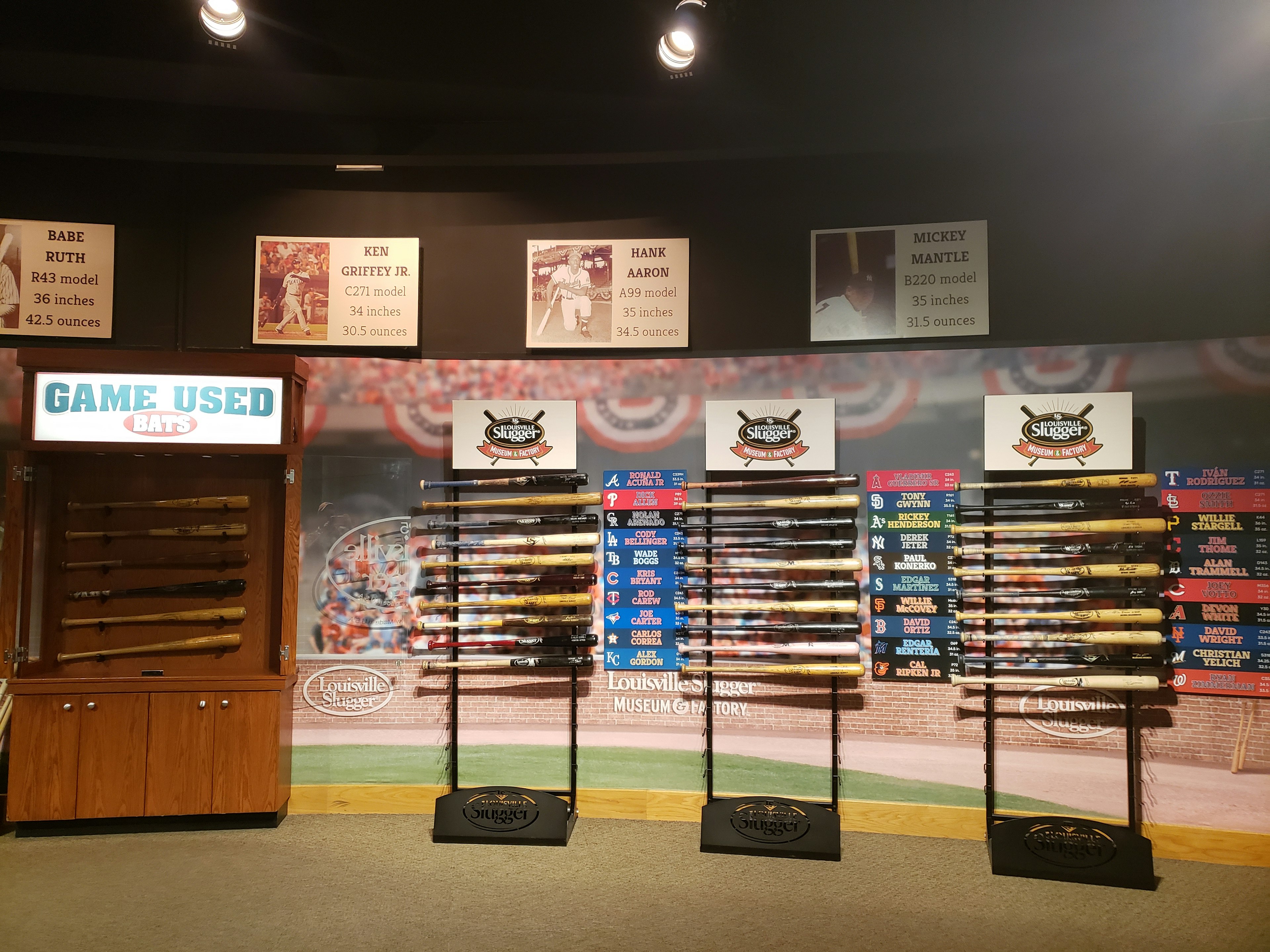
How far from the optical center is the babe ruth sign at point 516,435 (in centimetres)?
453

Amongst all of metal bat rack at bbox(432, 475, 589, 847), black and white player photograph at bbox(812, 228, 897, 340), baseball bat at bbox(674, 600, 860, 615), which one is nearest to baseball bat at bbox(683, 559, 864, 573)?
baseball bat at bbox(674, 600, 860, 615)

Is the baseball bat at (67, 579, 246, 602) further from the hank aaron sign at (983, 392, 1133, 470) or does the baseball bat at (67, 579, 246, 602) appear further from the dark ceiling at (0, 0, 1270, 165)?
the hank aaron sign at (983, 392, 1133, 470)

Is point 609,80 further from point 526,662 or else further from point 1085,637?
point 1085,637

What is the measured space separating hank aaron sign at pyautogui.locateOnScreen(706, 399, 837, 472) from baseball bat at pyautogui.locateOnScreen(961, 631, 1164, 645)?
1.23m

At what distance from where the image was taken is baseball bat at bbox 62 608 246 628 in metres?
4.33

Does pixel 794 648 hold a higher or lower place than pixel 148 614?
lower

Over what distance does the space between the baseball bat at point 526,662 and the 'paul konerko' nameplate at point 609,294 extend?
181cm

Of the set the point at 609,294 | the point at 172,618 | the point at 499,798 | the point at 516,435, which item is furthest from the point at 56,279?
the point at 499,798

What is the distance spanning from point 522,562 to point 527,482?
0.46 meters

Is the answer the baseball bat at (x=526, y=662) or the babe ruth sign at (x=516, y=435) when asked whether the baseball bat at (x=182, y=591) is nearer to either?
the baseball bat at (x=526, y=662)

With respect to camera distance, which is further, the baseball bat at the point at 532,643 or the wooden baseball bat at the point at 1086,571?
the baseball bat at the point at 532,643

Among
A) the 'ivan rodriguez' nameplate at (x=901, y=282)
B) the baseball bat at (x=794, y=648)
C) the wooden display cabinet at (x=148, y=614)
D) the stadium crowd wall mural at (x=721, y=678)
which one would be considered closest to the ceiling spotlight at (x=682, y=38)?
the 'ivan rodriguez' nameplate at (x=901, y=282)

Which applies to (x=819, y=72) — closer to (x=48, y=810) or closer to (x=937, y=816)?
(x=937, y=816)

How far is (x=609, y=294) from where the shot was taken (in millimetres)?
4656
